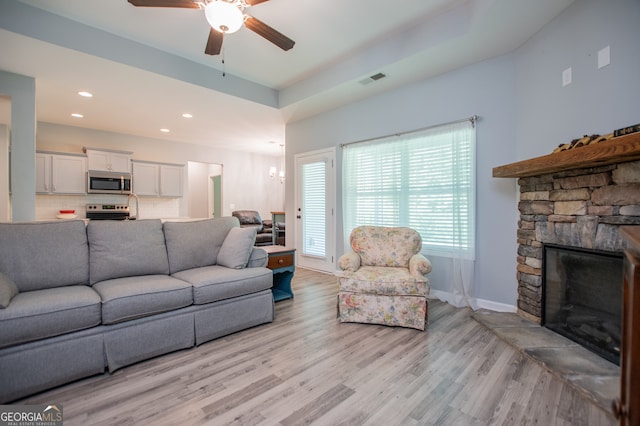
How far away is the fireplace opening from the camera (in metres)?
1.94

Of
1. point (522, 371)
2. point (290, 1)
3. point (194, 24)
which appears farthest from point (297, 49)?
point (522, 371)

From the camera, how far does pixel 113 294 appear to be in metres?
1.96

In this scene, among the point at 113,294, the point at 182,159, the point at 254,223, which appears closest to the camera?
the point at 113,294

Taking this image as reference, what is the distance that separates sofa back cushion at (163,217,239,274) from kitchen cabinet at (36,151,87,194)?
389 centimetres

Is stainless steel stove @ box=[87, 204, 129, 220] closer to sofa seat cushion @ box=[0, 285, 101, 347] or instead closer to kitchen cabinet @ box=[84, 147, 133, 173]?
kitchen cabinet @ box=[84, 147, 133, 173]

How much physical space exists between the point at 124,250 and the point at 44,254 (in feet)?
1.62

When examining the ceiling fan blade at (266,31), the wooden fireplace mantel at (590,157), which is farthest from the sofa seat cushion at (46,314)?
the wooden fireplace mantel at (590,157)

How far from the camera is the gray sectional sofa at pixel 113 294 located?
1.68 meters

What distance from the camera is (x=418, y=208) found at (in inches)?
139

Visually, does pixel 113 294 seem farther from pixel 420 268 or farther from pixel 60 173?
pixel 60 173

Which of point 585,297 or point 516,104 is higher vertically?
point 516,104

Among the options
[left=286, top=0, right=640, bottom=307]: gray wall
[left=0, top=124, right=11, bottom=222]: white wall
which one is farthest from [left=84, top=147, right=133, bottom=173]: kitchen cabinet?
[left=286, top=0, right=640, bottom=307]: gray wall

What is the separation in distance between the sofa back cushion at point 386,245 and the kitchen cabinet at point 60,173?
5288 mm

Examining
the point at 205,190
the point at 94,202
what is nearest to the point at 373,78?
the point at 94,202
